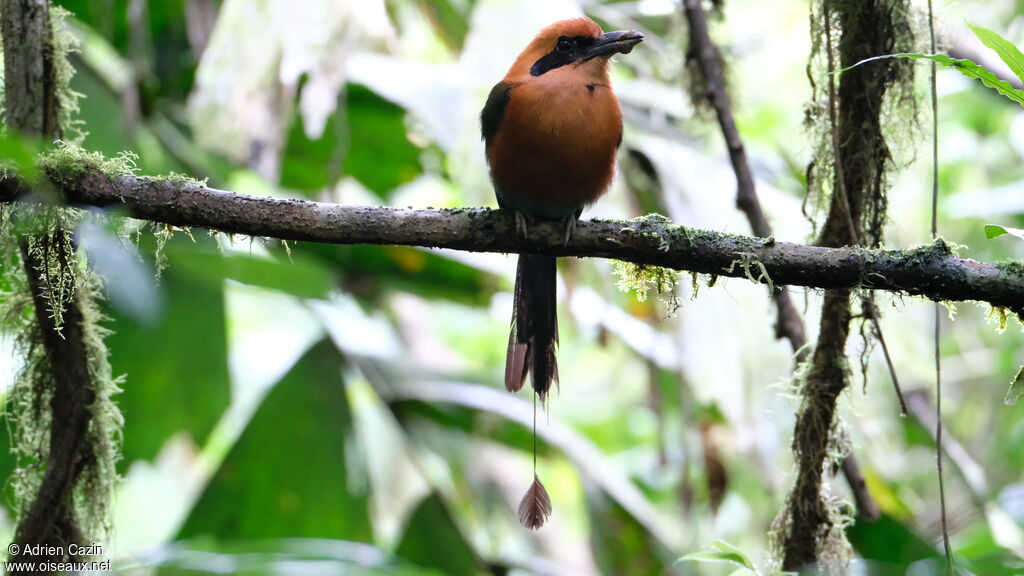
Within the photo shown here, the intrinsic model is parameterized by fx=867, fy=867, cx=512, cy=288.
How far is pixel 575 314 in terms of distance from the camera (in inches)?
149

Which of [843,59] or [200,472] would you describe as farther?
[200,472]

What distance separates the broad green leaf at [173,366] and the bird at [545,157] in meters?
1.67

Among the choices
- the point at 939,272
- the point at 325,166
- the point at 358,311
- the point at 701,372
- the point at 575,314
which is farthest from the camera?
the point at 325,166

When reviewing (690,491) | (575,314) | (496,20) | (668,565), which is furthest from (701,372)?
(496,20)

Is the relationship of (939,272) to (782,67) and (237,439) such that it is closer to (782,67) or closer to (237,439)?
(237,439)

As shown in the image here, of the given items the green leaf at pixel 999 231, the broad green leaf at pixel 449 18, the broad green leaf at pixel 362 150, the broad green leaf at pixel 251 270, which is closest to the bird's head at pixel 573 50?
the broad green leaf at pixel 251 270

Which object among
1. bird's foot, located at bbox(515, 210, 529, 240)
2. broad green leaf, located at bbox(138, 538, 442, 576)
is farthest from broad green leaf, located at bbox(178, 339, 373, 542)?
bird's foot, located at bbox(515, 210, 529, 240)

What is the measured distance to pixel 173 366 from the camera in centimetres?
365

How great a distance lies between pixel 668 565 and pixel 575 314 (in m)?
1.14

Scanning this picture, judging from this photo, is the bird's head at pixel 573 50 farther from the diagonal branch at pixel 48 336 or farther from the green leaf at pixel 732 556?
the green leaf at pixel 732 556

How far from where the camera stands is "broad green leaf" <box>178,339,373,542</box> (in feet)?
11.5

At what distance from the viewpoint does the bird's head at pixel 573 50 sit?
2750 millimetres

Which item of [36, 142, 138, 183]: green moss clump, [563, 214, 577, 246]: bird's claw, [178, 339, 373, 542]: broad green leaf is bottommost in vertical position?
[178, 339, 373, 542]: broad green leaf

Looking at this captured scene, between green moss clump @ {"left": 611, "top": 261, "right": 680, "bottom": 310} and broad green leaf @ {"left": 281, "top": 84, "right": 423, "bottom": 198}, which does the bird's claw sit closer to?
green moss clump @ {"left": 611, "top": 261, "right": 680, "bottom": 310}
